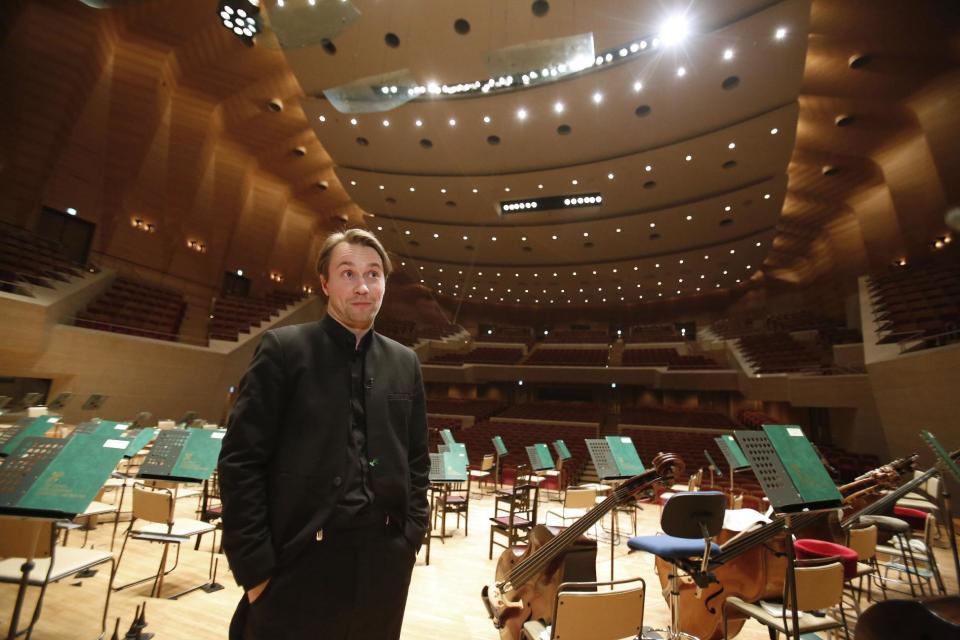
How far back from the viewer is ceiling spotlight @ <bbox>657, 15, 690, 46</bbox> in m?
8.47

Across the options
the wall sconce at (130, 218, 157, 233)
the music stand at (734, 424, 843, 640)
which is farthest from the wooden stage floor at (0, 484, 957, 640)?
the wall sconce at (130, 218, 157, 233)

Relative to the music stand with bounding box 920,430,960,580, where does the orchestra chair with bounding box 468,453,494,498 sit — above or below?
below

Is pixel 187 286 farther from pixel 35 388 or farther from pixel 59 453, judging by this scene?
pixel 59 453

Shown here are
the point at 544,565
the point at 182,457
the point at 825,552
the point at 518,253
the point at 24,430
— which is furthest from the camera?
the point at 518,253

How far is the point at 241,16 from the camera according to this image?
28.2 ft

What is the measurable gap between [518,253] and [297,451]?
16657 millimetres

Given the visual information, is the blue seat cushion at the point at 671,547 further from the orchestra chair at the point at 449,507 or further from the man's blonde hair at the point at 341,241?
the orchestra chair at the point at 449,507

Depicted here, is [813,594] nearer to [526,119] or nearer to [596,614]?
[596,614]

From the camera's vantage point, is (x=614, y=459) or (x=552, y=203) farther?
(x=552, y=203)

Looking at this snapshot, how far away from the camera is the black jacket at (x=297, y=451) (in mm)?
1013

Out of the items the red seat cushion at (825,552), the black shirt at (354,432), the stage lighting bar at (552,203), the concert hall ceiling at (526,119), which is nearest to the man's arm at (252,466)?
the black shirt at (354,432)

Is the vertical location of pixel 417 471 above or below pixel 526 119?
below

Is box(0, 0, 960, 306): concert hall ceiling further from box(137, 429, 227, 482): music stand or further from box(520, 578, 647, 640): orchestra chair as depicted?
box(520, 578, 647, 640): orchestra chair

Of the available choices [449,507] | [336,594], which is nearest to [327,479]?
[336,594]
